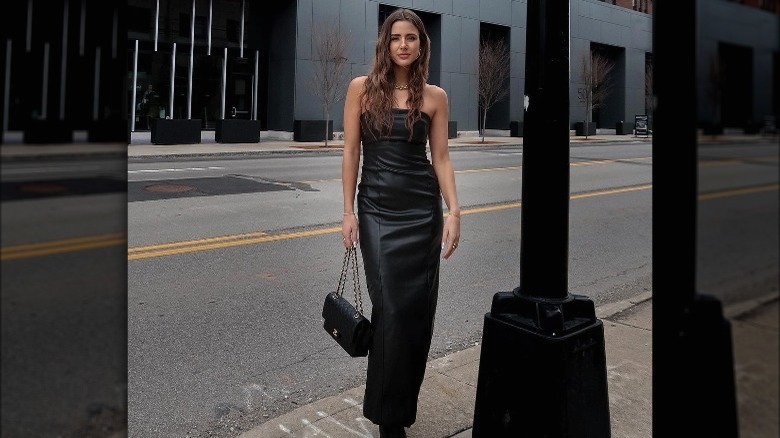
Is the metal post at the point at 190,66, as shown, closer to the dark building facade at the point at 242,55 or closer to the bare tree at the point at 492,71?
the dark building facade at the point at 242,55

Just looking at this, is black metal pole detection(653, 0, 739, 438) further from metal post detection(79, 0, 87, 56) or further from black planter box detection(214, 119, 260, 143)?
black planter box detection(214, 119, 260, 143)

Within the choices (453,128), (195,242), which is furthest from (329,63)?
(195,242)

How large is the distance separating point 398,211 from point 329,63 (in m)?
27.9

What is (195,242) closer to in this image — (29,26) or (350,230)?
(350,230)

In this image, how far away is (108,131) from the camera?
1768 millimetres

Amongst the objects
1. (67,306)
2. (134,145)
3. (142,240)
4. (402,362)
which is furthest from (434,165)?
(134,145)

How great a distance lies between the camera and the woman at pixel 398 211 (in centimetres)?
275

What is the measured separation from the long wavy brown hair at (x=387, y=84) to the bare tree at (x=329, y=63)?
86.2 ft

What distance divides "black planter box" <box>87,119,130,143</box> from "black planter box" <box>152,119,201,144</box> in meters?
25.3

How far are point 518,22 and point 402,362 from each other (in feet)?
126

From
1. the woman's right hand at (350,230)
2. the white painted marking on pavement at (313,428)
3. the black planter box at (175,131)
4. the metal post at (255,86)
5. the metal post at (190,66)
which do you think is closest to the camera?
the woman's right hand at (350,230)

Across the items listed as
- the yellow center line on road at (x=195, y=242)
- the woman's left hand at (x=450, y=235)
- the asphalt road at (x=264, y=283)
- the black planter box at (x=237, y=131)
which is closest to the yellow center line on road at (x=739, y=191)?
the woman's left hand at (x=450, y=235)

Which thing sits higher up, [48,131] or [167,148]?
[167,148]

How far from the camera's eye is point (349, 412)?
327cm
